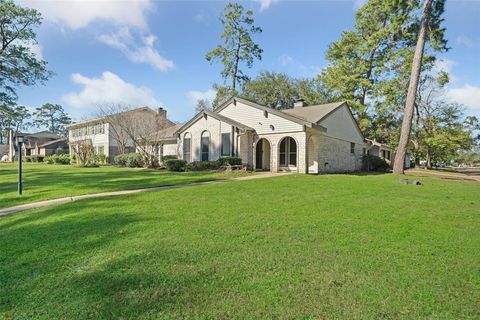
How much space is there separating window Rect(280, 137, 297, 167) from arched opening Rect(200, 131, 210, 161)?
537 cm

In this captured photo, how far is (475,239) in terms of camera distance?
4.98 metres

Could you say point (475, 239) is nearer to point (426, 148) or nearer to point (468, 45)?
point (468, 45)

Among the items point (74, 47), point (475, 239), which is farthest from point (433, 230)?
point (74, 47)

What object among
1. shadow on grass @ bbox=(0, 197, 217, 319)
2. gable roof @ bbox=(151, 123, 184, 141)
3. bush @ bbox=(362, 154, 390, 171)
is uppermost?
gable roof @ bbox=(151, 123, 184, 141)

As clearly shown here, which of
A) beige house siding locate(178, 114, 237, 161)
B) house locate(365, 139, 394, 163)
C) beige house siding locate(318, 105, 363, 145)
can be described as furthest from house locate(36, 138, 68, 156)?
house locate(365, 139, 394, 163)

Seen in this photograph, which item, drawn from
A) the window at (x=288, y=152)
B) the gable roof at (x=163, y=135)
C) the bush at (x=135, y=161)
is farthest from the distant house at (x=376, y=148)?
the bush at (x=135, y=161)

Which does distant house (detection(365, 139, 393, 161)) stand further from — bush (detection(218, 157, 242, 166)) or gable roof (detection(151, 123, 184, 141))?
gable roof (detection(151, 123, 184, 141))

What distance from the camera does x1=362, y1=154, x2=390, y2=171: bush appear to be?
86.3 ft

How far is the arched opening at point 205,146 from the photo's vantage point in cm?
2083

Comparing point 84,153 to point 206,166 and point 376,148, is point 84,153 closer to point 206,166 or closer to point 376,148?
point 206,166

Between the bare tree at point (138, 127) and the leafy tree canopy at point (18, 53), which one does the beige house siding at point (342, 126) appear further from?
the leafy tree canopy at point (18, 53)

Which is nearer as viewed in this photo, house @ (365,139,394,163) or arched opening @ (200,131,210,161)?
arched opening @ (200,131,210,161)

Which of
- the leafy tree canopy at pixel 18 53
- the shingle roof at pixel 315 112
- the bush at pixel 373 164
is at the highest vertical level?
the leafy tree canopy at pixel 18 53

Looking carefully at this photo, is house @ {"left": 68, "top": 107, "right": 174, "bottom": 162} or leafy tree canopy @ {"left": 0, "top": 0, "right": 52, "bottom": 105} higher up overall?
leafy tree canopy @ {"left": 0, "top": 0, "right": 52, "bottom": 105}
